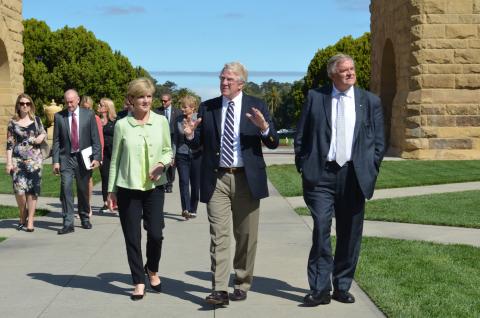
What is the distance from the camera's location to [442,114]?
2220 cm

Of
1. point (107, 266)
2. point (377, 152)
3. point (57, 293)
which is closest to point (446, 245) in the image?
point (377, 152)

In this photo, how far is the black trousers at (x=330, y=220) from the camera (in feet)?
21.3

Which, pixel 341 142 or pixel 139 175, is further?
pixel 139 175

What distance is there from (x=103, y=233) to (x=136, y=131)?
12.6 ft

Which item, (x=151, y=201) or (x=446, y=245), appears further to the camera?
(x=446, y=245)

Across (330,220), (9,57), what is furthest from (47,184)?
(330,220)

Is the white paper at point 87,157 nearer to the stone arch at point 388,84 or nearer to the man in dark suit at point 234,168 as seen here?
the man in dark suit at point 234,168

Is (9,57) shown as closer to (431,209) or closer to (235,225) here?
(431,209)

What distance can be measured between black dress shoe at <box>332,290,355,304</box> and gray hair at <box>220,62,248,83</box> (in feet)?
6.12

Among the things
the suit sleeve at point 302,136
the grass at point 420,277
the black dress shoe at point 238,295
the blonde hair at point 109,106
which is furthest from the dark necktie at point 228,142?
the blonde hair at point 109,106

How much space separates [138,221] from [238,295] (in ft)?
3.46

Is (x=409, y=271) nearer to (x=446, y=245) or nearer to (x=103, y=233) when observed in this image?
(x=446, y=245)

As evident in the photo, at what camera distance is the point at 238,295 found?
21.7 ft

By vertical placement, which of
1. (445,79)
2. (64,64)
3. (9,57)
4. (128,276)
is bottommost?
(128,276)
